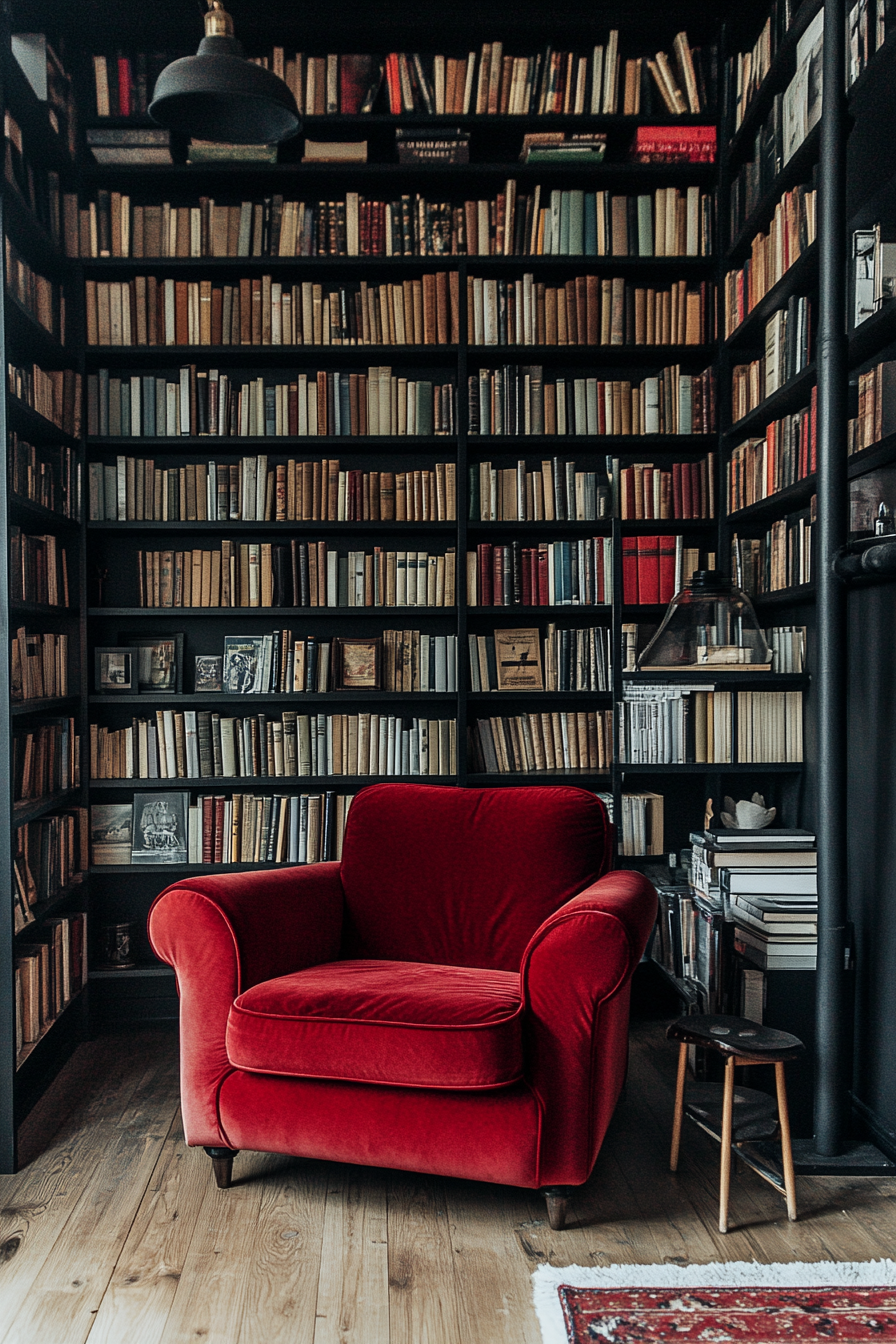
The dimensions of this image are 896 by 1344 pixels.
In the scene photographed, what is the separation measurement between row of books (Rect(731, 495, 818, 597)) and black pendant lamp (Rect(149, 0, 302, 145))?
165 cm

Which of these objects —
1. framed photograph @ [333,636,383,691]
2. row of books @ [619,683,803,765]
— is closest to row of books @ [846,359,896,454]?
row of books @ [619,683,803,765]

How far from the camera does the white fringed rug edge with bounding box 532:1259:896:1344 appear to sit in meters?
1.90

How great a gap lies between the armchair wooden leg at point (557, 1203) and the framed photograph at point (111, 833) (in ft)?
6.59

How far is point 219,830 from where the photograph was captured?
3.55 metres

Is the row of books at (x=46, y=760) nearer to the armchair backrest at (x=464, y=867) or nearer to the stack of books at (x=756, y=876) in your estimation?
the armchair backrest at (x=464, y=867)

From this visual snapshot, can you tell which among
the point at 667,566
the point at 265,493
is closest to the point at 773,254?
the point at 667,566

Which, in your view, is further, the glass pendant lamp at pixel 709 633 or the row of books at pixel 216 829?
the row of books at pixel 216 829

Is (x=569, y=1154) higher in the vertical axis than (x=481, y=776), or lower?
lower

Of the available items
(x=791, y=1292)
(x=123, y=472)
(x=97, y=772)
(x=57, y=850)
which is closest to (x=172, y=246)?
(x=123, y=472)

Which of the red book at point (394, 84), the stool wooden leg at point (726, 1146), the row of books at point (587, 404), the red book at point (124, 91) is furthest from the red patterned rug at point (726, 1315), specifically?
the red book at point (124, 91)

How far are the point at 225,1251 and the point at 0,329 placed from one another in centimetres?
217

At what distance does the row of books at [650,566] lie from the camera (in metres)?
3.59

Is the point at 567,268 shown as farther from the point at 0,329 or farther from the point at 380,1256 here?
the point at 380,1256

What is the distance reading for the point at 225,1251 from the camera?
2.05m
